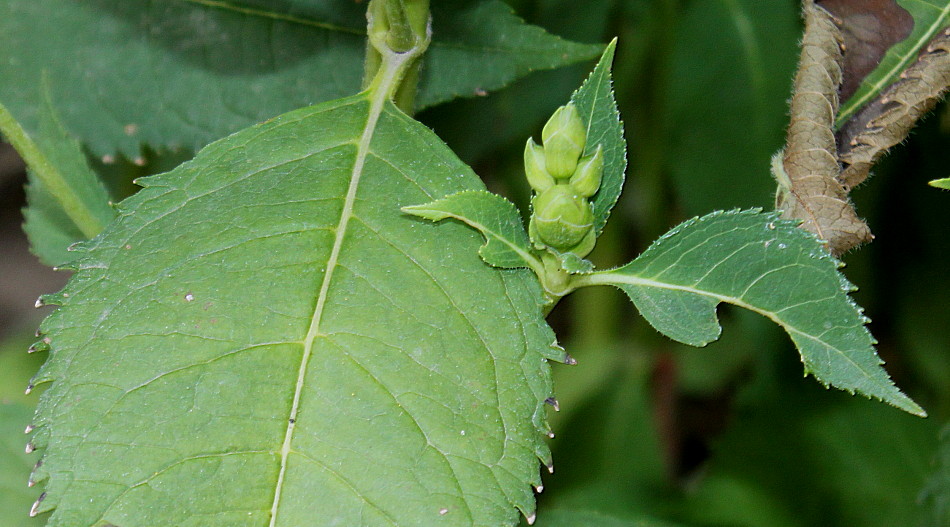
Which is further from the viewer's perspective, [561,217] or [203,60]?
[203,60]

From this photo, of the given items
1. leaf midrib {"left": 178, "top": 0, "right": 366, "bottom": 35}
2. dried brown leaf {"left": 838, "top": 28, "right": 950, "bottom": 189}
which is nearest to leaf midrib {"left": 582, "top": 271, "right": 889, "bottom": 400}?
dried brown leaf {"left": 838, "top": 28, "right": 950, "bottom": 189}

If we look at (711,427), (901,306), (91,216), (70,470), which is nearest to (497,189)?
(711,427)

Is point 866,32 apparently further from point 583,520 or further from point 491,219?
point 583,520

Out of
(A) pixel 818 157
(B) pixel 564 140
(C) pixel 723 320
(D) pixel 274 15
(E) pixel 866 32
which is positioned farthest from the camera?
(C) pixel 723 320

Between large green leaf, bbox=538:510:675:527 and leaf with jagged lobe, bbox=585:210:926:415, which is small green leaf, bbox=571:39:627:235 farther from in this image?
large green leaf, bbox=538:510:675:527

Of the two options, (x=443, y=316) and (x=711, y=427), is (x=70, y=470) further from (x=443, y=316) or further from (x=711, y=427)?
(x=711, y=427)

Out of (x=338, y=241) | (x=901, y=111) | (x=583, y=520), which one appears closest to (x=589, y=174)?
(x=338, y=241)
